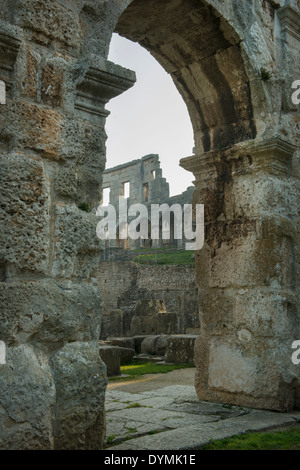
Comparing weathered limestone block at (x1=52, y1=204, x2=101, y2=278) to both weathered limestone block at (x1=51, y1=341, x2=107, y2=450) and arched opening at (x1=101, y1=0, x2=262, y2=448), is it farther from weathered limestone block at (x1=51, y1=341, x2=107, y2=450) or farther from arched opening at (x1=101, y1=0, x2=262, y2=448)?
arched opening at (x1=101, y1=0, x2=262, y2=448)

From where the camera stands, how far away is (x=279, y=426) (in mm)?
3955

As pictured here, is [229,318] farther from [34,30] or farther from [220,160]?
[34,30]

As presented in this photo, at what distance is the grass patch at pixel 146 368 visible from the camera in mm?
7742

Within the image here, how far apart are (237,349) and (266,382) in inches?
16.0

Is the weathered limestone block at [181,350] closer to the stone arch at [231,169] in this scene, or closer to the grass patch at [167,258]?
the stone arch at [231,169]

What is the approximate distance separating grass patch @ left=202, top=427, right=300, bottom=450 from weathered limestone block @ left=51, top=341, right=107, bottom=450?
82 centimetres

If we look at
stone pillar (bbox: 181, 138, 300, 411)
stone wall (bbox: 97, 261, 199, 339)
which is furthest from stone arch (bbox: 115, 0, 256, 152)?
stone wall (bbox: 97, 261, 199, 339)

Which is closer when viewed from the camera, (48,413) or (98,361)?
(48,413)

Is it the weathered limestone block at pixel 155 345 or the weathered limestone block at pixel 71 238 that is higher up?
the weathered limestone block at pixel 71 238

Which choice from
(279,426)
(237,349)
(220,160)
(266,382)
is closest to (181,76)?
(220,160)

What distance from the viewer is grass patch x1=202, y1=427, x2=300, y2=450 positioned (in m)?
3.34

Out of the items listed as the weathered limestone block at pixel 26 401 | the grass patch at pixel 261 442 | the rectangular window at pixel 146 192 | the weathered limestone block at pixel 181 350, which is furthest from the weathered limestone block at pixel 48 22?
the rectangular window at pixel 146 192

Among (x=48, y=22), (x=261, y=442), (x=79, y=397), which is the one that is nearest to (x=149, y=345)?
(x=261, y=442)

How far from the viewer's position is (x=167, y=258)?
87.0ft
